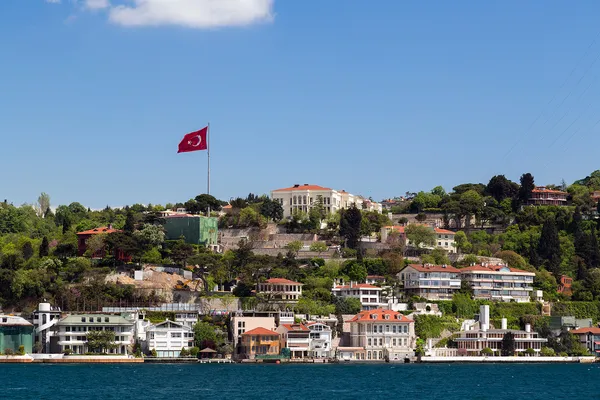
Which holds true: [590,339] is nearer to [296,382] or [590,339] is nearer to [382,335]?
[382,335]

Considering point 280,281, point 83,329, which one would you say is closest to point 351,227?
point 280,281

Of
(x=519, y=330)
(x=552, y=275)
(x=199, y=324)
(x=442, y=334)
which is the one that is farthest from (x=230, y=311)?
(x=552, y=275)

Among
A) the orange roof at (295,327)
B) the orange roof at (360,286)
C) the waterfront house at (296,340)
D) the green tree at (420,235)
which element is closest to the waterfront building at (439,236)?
the green tree at (420,235)

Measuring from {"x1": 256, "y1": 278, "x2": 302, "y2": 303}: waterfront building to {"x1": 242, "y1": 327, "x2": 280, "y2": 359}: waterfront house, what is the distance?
7527mm

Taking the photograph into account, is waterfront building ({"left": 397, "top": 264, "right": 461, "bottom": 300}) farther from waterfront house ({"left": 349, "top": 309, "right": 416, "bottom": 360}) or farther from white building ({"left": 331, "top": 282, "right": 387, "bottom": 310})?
waterfront house ({"left": 349, "top": 309, "right": 416, "bottom": 360})

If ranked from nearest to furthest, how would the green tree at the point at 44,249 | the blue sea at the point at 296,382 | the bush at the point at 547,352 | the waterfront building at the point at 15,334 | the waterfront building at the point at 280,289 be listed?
the blue sea at the point at 296,382
the waterfront building at the point at 15,334
the bush at the point at 547,352
the waterfront building at the point at 280,289
the green tree at the point at 44,249

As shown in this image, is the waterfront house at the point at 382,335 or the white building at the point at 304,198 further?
the white building at the point at 304,198

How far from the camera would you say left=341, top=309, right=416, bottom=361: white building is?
Answer: 310ft

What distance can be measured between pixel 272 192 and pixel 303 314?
3575cm

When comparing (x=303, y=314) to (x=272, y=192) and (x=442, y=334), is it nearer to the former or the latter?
(x=442, y=334)

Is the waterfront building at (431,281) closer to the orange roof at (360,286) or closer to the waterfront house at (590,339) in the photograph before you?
the orange roof at (360,286)

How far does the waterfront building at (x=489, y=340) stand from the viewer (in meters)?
95.9

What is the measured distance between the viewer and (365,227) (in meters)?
118

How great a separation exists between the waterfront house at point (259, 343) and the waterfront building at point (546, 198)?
170 ft
